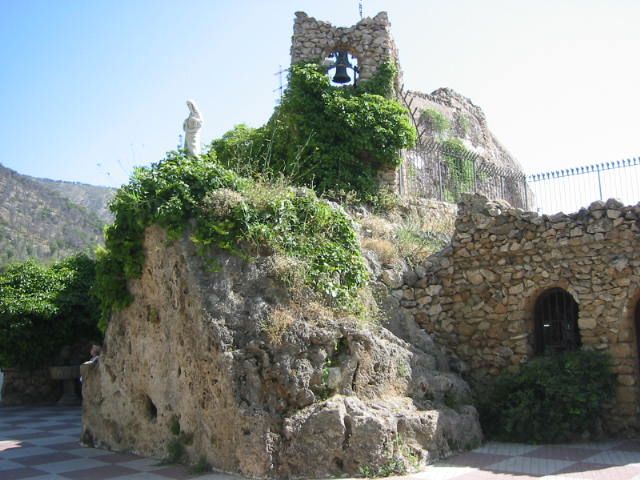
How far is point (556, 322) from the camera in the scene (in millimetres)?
10766

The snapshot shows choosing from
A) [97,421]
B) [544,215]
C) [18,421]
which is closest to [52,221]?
[18,421]

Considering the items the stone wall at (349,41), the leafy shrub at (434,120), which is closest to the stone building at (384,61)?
the stone wall at (349,41)

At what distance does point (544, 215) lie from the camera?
1062 cm

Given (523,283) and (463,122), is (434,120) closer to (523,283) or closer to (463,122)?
(463,122)

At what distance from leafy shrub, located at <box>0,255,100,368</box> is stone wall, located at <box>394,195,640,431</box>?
1064 centimetres

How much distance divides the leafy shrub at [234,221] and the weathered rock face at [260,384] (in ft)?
1.00

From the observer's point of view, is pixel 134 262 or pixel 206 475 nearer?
pixel 206 475

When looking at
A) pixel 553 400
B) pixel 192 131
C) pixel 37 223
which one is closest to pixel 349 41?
pixel 192 131

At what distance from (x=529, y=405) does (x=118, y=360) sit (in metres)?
6.76

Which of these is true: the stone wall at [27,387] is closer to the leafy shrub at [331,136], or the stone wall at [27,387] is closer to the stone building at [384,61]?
the leafy shrub at [331,136]

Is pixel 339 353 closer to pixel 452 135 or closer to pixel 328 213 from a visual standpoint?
pixel 328 213

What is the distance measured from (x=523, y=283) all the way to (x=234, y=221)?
5.09 meters

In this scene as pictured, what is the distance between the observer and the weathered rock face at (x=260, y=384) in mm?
7645

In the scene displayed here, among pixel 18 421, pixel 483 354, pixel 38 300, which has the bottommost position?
pixel 18 421
